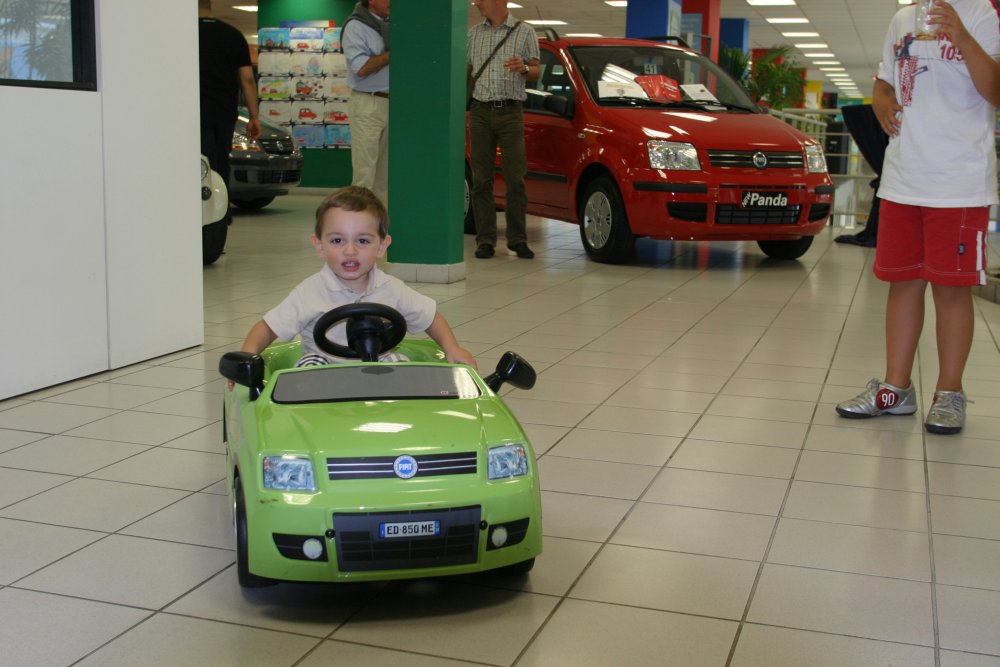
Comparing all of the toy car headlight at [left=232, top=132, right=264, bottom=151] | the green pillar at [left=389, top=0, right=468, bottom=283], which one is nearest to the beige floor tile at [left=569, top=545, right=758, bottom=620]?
the green pillar at [left=389, top=0, right=468, bottom=283]

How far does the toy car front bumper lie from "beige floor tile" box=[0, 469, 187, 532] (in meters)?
0.84

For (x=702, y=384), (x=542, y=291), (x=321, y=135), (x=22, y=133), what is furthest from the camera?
(x=321, y=135)

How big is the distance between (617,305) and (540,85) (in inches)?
127

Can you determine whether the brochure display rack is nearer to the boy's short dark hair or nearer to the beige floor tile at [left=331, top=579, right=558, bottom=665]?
the boy's short dark hair

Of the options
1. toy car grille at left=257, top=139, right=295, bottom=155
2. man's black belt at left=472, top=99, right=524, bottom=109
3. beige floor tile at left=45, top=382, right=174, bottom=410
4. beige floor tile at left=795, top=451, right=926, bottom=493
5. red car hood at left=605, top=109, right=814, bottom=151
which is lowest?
beige floor tile at left=45, top=382, right=174, bottom=410

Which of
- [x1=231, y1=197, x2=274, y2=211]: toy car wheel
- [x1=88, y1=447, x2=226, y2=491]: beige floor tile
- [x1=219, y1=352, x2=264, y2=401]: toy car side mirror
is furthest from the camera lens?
[x1=231, y1=197, x2=274, y2=211]: toy car wheel

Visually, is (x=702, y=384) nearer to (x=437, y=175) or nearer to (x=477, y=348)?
(x=477, y=348)

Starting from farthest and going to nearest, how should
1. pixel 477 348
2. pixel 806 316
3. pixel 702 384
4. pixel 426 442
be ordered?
pixel 806 316 → pixel 477 348 → pixel 702 384 → pixel 426 442

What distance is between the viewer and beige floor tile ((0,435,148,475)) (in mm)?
3498

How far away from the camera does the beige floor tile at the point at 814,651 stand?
7.47 feet

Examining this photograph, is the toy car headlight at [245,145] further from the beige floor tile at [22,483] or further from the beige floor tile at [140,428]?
the beige floor tile at [22,483]

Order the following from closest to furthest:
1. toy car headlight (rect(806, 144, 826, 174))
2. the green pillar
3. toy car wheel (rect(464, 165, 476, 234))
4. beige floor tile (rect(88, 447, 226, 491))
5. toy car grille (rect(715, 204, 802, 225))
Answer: beige floor tile (rect(88, 447, 226, 491)) → the green pillar → toy car grille (rect(715, 204, 802, 225)) → toy car headlight (rect(806, 144, 826, 174)) → toy car wheel (rect(464, 165, 476, 234))

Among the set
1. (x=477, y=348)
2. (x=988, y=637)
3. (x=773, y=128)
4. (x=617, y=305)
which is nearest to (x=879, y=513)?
(x=988, y=637)

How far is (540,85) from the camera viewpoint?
9562 millimetres
